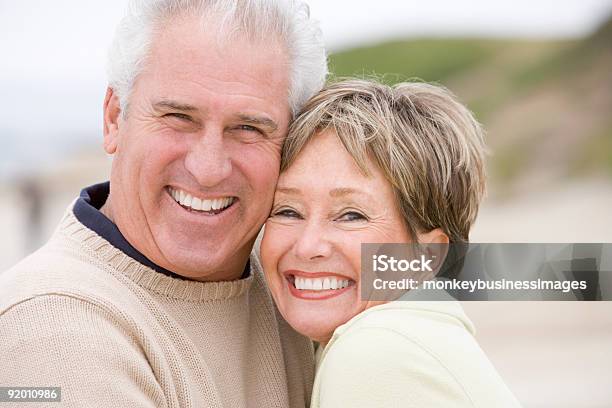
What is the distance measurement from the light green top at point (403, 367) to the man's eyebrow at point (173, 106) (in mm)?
719

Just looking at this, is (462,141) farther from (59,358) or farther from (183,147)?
(59,358)

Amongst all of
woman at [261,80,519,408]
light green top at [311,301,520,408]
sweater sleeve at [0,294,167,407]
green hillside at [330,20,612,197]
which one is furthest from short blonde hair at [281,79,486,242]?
green hillside at [330,20,612,197]

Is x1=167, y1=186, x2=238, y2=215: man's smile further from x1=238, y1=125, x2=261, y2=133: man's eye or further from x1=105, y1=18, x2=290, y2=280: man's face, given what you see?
x1=238, y1=125, x2=261, y2=133: man's eye

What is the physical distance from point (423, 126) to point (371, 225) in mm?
327

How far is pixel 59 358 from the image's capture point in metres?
1.78

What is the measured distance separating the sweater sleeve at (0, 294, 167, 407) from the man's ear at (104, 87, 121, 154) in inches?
28.8

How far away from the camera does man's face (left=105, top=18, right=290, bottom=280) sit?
229 cm

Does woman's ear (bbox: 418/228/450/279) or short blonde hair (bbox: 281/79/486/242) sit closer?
short blonde hair (bbox: 281/79/486/242)

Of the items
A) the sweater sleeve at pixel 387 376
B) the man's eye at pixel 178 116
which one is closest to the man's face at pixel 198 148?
the man's eye at pixel 178 116

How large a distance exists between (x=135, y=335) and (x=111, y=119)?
2.69 feet

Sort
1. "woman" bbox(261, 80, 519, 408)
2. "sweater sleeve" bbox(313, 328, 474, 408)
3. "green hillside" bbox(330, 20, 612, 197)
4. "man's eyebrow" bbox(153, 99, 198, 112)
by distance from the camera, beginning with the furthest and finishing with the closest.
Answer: "green hillside" bbox(330, 20, 612, 197) < "man's eyebrow" bbox(153, 99, 198, 112) < "woman" bbox(261, 80, 519, 408) < "sweater sleeve" bbox(313, 328, 474, 408)

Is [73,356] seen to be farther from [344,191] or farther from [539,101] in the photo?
[539,101]

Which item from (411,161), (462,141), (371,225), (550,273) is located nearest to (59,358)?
(371,225)

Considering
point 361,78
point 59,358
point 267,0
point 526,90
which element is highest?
point 526,90
